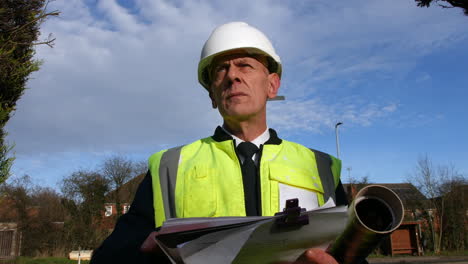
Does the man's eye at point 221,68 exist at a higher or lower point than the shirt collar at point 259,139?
higher

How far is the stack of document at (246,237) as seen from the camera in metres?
1.33

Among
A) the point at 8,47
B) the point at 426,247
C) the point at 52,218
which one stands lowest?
the point at 426,247

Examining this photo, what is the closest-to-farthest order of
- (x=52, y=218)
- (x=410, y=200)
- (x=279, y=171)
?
(x=279, y=171)
(x=410, y=200)
(x=52, y=218)

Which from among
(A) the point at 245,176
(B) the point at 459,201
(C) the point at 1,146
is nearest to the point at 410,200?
(B) the point at 459,201

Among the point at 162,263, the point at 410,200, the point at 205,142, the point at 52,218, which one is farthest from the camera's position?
the point at 52,218

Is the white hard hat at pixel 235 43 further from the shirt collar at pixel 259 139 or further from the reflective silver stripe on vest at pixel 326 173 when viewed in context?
the reflective silver stripe on vest at pixel 326 173

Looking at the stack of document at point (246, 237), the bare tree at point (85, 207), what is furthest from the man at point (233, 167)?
the bare tree at point (85, 207)

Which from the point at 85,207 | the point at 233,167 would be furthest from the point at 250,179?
the point at 85,207

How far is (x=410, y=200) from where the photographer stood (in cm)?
3011

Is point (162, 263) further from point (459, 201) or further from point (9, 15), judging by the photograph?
point (459, 201)

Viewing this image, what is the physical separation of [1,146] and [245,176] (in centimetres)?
765

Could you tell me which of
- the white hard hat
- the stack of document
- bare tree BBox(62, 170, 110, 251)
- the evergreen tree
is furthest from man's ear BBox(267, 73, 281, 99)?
bare tree BBox(62, 170, 110, 251)

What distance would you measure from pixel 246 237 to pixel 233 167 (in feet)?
2.95

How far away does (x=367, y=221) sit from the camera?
1227 millimetres
